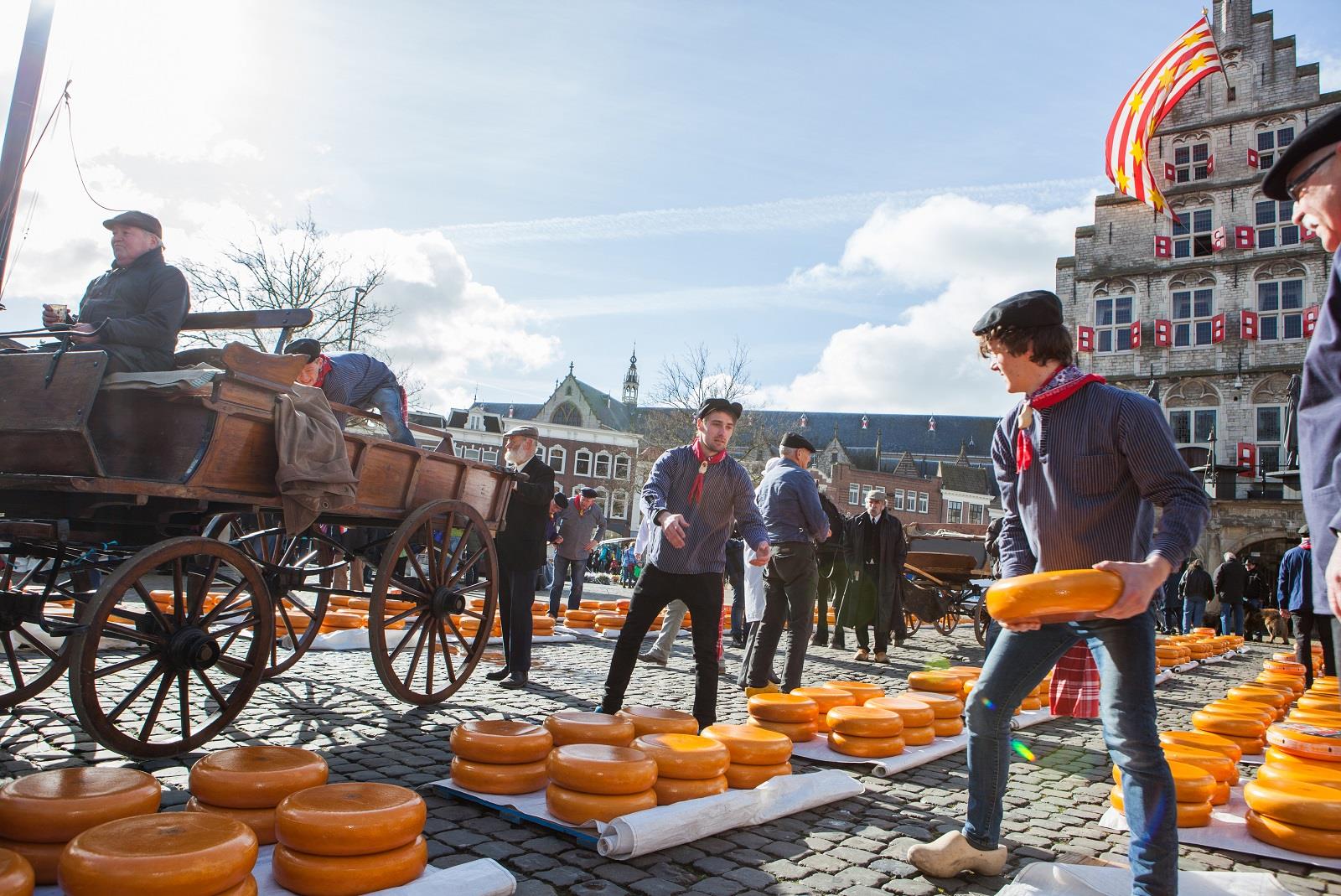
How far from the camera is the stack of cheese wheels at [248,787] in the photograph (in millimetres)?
2695

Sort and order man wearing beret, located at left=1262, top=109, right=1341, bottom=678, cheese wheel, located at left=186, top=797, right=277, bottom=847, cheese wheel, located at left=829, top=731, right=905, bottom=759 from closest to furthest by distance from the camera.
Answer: man wearing beret, located at left=1262, top=109, right=1341, bottom=678 → cheese wheel, located at left=186, top=797, right=277, bottom=847 → cheese wheel, located at left=829, top=731, right=905, bottom=759

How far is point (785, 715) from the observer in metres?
4.59

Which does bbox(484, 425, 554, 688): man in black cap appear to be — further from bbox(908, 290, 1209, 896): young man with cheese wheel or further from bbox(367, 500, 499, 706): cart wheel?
bbox(908, 290, 1209, 896): young man with cheese wheel

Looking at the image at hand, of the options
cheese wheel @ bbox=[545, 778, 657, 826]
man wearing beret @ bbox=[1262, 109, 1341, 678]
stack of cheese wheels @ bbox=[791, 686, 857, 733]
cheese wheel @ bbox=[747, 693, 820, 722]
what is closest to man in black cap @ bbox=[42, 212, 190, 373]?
cheese wheel @ bbox=[545, 778, 657, 826]

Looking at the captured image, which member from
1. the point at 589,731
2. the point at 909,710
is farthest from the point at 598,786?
the point at 909,710

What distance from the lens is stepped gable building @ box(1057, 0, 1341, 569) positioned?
29.0 m

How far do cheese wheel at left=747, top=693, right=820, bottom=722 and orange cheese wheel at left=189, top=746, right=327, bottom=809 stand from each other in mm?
2360

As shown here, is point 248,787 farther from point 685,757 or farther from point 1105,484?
point 1105,484

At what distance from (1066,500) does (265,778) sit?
264cm

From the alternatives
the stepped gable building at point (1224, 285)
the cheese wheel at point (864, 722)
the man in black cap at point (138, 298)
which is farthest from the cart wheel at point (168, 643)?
the stepped gable building at point (1224, 285)

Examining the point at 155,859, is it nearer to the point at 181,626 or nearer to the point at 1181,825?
the point at 181,626

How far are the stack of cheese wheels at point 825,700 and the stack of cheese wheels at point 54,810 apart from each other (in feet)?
11.1

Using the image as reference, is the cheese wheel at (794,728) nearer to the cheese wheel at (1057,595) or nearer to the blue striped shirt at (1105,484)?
the blue striped shirt at (1105,484)

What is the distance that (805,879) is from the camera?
284 cm
